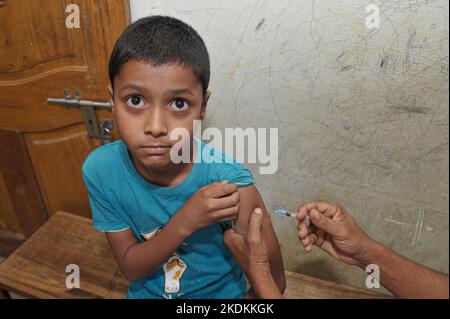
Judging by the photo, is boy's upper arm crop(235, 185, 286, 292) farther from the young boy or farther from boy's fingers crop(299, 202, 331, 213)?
boy's fingers crop(299, 202, 331, 213)

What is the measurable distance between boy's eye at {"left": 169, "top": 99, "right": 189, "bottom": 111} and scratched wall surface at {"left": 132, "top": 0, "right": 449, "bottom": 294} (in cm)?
47

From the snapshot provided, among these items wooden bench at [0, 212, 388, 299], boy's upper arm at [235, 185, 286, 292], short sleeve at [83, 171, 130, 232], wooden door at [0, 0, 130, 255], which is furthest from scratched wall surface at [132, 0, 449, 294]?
short sleeve at [83, 171, 130, 232]

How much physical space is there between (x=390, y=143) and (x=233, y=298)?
78 cm

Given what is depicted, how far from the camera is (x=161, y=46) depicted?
0.76 metres

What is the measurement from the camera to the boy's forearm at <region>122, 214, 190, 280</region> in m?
0.88

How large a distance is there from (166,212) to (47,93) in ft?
2.73

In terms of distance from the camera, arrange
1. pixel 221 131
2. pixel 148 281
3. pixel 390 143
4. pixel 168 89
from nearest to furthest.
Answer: pixel 168 89
pixel 148 281
pixel 390 143
pixel 221 131

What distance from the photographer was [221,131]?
4.42 ft

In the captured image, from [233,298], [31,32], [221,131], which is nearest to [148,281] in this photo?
[233,298]

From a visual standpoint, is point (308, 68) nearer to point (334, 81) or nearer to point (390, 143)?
point (334, 81)

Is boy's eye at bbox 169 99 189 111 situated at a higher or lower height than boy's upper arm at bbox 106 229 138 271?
higher

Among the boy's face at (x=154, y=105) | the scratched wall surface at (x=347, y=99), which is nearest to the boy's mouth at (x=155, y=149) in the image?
the boy's face at (x=154, y=105)

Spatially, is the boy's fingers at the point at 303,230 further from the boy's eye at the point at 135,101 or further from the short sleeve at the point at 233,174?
the boy's eye at the point at 135,101

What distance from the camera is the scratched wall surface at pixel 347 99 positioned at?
3.46 ft
